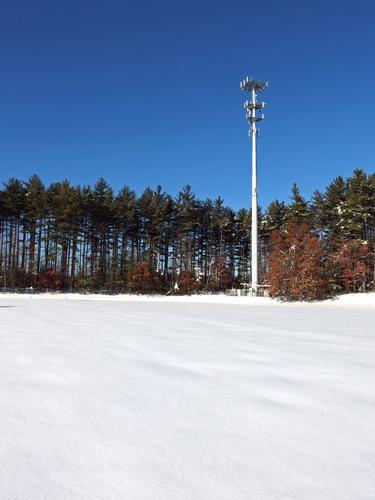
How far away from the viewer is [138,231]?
47.2 m

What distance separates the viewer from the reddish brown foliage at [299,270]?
29.2 meters

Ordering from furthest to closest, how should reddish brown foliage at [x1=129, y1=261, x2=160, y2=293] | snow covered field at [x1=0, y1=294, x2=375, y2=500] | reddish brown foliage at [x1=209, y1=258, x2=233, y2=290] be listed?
reddish brown foliage at [x1=209, y1=258, x2=233, y2=290] → reddish brown foliage at [x1=129, y1=261, x2=160, y2=293] → snow covered field at [x1=0, y1=294, x2=375, y2=500]

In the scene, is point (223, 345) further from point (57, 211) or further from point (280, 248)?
point (57, 211)

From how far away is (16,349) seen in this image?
5.28 metres

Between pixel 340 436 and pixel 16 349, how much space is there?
447 centimetres

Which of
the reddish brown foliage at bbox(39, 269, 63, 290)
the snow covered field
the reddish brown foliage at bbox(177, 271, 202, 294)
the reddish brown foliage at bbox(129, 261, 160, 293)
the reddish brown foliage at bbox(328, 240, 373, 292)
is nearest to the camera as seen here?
the snow covered field

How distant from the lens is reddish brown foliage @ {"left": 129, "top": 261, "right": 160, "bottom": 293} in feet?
129

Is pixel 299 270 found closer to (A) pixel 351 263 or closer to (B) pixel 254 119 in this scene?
(A) pixel 351 263

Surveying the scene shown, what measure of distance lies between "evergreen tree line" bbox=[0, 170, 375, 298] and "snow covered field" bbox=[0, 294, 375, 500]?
3428 centimetres

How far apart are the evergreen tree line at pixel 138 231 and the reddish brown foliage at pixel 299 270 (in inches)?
270

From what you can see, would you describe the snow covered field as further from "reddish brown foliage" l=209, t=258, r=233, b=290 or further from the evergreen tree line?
"reddish brown foliage" l=209, t=258, r=233, b=290

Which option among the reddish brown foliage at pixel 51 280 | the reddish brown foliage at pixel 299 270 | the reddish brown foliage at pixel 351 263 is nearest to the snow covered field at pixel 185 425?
the reddish brown foliage at pixel 299 270

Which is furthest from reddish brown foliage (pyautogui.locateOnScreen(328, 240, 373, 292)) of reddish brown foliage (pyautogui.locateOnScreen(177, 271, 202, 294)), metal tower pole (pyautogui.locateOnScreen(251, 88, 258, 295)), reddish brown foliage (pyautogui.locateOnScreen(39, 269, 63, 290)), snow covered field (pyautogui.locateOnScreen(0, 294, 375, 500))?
snow covered field (pyautogui.locateOnScreen(0, 294, 375, 500))

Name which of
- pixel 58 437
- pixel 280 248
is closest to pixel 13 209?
pixel 280 248
